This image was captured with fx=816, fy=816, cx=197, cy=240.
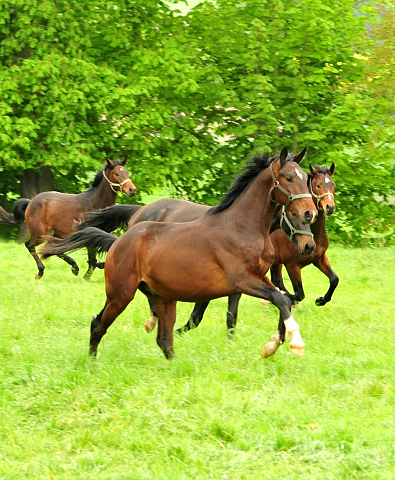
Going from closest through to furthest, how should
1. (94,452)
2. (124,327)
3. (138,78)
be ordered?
(94,452) → (124,327) → (138,78)

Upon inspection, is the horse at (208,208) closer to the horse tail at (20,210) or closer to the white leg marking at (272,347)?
the white leg marking at (272,347)

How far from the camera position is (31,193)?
880 inches

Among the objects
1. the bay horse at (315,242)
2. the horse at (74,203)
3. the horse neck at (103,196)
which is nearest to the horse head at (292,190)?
the bay horse at (315,242)

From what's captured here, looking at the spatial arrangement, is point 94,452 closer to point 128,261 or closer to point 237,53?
point 128,261

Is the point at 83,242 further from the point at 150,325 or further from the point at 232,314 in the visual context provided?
the point at 232,314

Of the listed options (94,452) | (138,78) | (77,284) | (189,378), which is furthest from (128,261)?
(138,78)

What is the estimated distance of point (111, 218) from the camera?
9.66m

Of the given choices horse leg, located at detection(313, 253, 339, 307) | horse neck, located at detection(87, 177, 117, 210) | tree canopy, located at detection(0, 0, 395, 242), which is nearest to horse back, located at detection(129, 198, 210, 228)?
horse leg, located at detection(313, 253, 339, 307)

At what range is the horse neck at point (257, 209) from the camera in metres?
7.27

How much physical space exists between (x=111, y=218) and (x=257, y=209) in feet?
9.32

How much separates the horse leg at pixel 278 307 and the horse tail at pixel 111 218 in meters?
2.92

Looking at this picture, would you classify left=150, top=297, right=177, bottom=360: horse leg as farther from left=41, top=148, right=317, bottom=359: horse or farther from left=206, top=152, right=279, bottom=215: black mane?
left=206, top=152, right=279, bottom=215: black mane

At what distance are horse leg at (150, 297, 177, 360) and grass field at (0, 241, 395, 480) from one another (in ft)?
0.47

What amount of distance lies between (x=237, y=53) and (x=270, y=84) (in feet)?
5.14
